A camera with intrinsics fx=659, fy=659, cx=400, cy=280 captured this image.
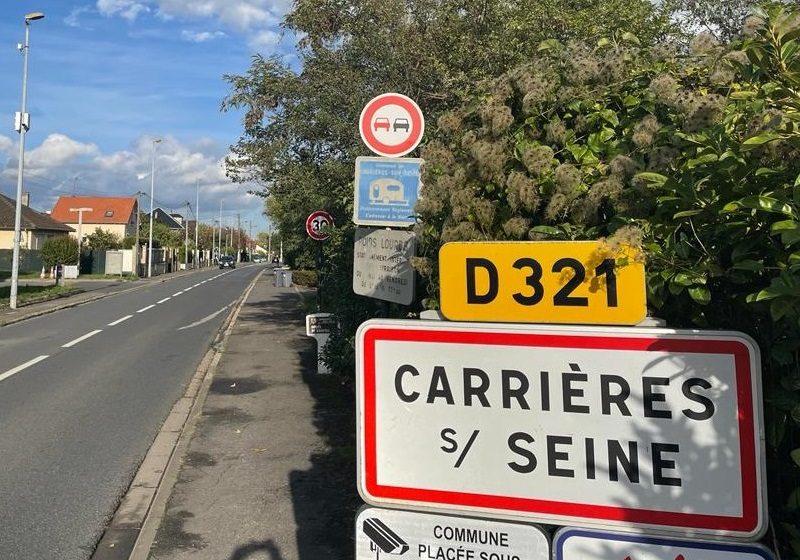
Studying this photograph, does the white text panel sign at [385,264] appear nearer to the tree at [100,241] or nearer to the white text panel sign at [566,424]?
the white text panel sign at [566,424]

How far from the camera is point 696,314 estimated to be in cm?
198

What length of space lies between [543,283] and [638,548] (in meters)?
0.67

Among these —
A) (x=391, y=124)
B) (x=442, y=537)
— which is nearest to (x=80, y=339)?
(x=391, y=124)

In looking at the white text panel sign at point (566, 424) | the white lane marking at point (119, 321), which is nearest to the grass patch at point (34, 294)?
the white lane marking at point (119, 321)

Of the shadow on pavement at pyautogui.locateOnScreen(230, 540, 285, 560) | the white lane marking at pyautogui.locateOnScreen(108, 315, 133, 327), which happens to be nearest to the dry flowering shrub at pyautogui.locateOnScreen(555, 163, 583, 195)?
the shadow on pavement at pyautogui.locateOnScreen(230, 540, 285, 560)

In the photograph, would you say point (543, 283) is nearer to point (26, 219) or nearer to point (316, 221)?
point (316, 221)

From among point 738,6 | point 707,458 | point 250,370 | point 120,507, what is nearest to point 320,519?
point 120,507

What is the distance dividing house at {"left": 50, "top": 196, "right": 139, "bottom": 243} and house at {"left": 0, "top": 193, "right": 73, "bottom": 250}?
23.3 meters

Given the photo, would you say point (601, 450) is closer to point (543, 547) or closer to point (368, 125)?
point (543, 547)

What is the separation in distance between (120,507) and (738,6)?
37.0 feet

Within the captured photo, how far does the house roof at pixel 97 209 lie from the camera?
8919 centimetres

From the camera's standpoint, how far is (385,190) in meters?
4.58

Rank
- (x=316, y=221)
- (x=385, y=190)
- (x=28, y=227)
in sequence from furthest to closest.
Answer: (x=28, y=227)
(x=316, y=221)
(x=385, y=190)

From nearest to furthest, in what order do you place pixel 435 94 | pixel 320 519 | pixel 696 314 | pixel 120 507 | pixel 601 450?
pixel 601 450
pixel 696 314
pixel 320 519
pixel 120 507
pixel 435 94
